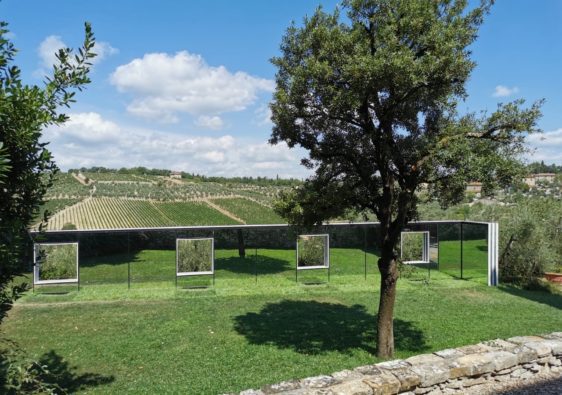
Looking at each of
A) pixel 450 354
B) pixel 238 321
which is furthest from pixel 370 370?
pixel 238 321

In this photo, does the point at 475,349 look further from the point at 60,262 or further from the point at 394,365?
the point at 60,262

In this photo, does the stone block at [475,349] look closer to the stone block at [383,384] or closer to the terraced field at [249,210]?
the stone block at [383,384]

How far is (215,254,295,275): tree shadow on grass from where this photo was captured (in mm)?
19250

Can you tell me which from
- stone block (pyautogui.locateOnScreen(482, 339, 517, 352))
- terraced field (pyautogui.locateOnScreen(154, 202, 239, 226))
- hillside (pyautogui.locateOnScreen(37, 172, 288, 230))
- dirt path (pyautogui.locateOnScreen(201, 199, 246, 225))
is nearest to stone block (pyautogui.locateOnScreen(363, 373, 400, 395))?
stone block (pyautogui.locateOnScreen(482, 339, 517, 352))

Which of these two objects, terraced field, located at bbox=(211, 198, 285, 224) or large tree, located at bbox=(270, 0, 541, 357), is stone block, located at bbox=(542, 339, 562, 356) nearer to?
large tree, located at bbox=(270, 0, 541, 357)

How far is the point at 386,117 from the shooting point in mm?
9602

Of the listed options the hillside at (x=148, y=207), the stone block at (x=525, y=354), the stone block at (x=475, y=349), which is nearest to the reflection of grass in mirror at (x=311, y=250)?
the stone block at (x=475, y=349)

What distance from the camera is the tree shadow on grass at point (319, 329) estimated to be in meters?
11.0

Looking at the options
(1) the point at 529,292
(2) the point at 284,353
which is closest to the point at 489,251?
(1) the point at 529,292

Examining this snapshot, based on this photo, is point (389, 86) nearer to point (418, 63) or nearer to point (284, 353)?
point (418, 63)

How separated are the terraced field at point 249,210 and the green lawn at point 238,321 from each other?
34.0 meters

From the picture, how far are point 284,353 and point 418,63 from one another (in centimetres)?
720

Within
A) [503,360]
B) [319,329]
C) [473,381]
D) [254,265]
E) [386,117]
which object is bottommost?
[319,329]

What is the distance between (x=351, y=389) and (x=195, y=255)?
13.3 meters
